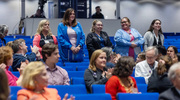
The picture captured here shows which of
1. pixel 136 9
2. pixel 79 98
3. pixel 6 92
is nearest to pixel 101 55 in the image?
pixel 79 98

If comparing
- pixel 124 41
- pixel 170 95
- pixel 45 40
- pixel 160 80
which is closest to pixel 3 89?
pixel 170 95

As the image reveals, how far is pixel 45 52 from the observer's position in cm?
399

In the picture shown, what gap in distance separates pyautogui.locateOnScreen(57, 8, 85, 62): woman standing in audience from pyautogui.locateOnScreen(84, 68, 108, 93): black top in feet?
5.83

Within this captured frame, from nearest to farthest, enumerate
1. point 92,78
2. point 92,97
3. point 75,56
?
1. point 92,97
2. point 92,78
3. point 75,56

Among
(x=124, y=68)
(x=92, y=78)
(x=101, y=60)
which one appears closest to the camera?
(x=124, y=68)

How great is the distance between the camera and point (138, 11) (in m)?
16.8

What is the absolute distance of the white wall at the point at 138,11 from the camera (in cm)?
1672

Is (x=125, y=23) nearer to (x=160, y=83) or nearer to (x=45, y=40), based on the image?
(x=45, y=40)

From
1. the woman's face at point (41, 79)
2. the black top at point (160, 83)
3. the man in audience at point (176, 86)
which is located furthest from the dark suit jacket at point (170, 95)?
the woman's face at point (41, 79)

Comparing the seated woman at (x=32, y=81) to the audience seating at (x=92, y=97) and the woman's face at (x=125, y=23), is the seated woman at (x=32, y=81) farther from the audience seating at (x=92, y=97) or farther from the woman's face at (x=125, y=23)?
the woman's face at (x=125, y=23)

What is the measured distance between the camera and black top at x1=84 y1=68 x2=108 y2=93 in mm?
3996

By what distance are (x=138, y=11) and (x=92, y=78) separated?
43.2ft

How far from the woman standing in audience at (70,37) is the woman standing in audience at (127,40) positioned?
2.26 ft

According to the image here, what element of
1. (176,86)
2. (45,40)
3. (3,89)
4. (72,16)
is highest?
(72,16)
